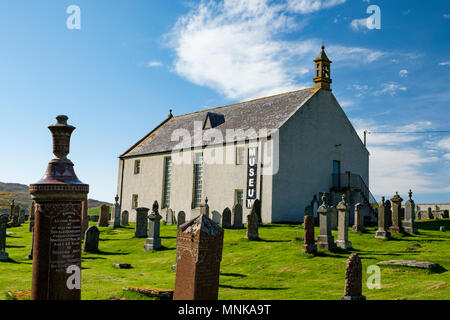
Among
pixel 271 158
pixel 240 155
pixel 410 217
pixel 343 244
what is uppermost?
pixel 240 155

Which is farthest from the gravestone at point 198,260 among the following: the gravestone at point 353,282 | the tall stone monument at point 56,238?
the gravestone at point 353,282

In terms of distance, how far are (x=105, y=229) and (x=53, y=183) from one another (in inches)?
1006

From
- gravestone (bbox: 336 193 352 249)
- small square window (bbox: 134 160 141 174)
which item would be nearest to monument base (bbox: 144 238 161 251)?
gravestone (bbox: 336 193 352 249)

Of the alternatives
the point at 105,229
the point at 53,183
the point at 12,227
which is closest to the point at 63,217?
the point at 53,183

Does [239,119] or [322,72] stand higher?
[322,72]

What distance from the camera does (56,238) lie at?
7.91 meters

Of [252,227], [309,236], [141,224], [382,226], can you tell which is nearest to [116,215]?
[141,224]

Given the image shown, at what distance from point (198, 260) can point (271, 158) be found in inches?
881

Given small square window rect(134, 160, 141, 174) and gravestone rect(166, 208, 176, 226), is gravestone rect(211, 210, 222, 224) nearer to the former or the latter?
gravestone rect(166, 208, 176, 226)

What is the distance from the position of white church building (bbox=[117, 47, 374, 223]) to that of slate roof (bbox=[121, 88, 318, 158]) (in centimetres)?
12

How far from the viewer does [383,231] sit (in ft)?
71.6

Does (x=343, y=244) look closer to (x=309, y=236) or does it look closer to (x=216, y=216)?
(x=309, y=236)

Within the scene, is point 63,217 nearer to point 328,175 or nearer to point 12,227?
point 328,175

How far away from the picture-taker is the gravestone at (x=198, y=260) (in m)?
8.15
